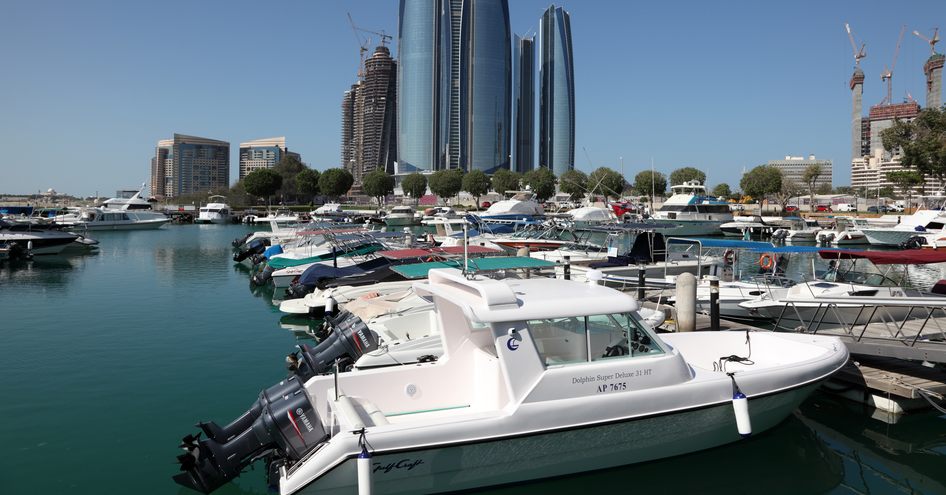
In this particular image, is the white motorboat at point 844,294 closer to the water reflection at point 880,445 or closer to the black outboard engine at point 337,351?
the water reflection at point 880,445

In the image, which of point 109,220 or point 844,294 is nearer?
point 844,294

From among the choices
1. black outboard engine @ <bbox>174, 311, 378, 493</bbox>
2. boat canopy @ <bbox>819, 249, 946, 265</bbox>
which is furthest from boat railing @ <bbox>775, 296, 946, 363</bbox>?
black outboard engine @ <bbox>174, 311, 378, 493</bbox>

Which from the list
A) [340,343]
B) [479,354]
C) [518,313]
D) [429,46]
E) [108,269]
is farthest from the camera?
[429,46]

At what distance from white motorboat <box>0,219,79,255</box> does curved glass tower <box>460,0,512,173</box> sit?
485 ft

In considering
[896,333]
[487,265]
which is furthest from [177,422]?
[896,333]

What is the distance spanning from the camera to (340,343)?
13.2m

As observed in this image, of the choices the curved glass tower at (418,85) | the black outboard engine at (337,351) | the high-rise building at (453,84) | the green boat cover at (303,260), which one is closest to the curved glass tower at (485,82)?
the high-rise building at (453,84)

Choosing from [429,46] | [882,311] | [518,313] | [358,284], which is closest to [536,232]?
[358,284]

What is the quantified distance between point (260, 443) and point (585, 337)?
14.5 ft

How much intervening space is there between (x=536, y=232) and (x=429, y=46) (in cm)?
15560

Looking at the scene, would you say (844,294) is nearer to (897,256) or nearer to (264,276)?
(897,256)

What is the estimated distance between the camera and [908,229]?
159 feet

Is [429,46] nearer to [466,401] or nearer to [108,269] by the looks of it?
[108,269]

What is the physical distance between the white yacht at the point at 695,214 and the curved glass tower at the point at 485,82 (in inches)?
4898
